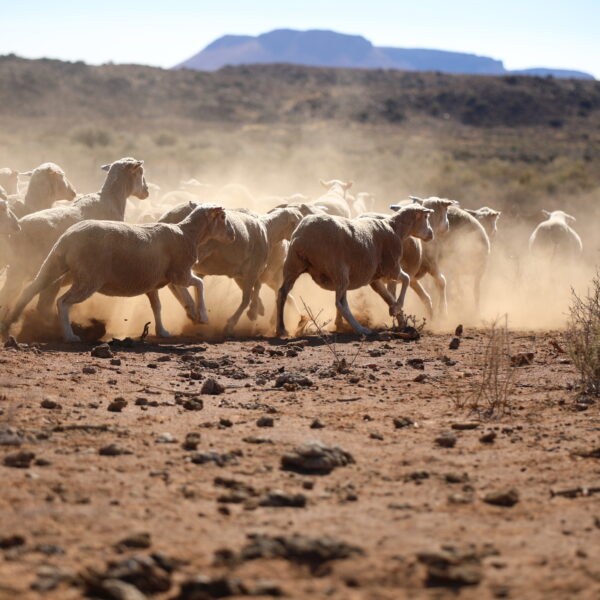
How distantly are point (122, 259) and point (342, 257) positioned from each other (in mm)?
3023

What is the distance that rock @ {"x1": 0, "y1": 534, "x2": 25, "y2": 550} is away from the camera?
4.63m

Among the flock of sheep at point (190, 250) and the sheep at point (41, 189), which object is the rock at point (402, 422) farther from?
the sheep at point (41, 189)

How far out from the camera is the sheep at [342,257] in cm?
1307

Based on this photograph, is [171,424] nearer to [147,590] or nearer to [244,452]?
[244,452]

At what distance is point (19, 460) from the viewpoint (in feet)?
19.7

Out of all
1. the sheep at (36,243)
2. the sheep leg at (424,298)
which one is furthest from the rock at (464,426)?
the sheep leg at (424,298)

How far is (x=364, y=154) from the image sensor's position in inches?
2045

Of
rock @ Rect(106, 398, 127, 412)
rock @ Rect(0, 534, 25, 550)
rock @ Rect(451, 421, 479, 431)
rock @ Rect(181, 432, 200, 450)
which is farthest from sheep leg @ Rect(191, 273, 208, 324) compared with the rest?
rock @ Rect(0, 534, 25, 550)

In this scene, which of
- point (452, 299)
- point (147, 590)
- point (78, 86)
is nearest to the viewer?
point (147, 590)

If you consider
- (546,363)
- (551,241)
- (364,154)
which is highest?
(364,154)

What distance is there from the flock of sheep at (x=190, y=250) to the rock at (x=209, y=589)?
24.7 ft

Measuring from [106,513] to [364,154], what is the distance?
47.8 meters

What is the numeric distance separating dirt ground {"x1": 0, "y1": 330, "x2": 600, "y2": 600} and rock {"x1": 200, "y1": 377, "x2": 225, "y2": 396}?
0.44 ft

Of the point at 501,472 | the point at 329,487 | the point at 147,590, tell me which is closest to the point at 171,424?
the point at 329,487
